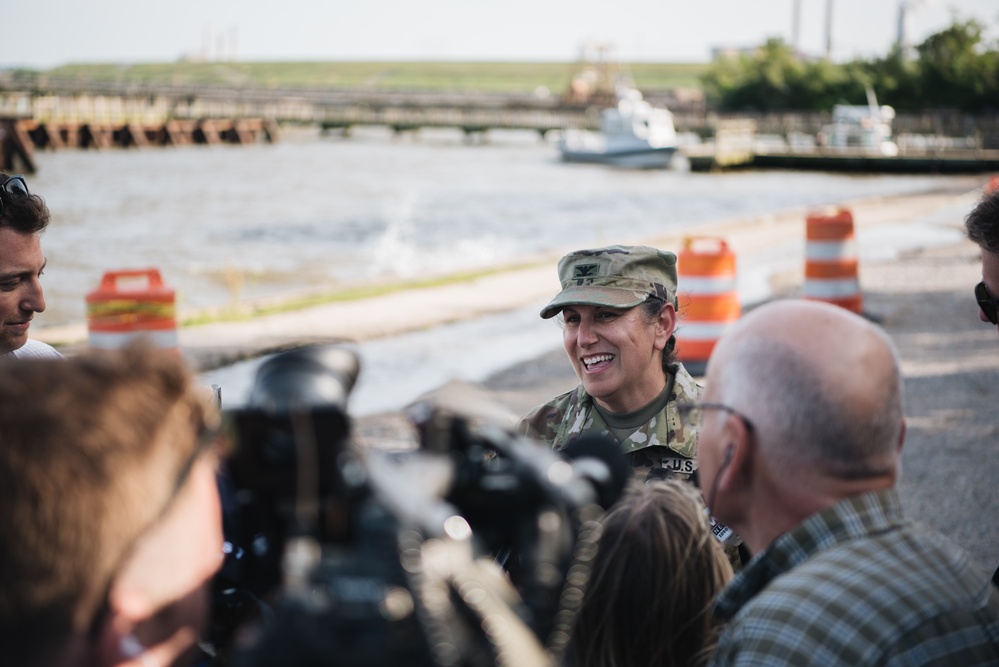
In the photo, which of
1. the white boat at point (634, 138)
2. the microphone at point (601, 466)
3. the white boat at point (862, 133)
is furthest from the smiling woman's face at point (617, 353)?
the white boat at point (634, 138)

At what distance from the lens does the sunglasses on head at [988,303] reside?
3.59 metres

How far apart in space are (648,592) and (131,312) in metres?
6.81

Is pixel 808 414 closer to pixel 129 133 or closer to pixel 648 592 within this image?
pixel 648 592

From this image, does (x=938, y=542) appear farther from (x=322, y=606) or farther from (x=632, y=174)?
(x=632, y=174)

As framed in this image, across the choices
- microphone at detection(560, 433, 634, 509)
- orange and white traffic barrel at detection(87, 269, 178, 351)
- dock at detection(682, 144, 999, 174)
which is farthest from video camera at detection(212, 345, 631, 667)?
dock at detection(682, 144, 999, 174)

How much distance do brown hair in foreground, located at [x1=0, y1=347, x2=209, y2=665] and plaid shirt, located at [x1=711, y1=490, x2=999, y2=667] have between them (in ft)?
3.44

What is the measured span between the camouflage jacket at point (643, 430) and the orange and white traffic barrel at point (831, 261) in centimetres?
793

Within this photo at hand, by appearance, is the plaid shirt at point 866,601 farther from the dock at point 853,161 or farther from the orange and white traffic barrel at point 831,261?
the dock at point 853,161

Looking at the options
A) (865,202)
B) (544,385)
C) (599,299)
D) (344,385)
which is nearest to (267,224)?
(865,202)

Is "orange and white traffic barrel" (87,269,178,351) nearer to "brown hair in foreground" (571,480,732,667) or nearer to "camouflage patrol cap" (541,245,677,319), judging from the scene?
"camouflage patrol cap" (541,245,677,319)

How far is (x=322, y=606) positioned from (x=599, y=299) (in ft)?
9.45

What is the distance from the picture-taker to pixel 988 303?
3613 mm

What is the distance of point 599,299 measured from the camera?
4.06 meters

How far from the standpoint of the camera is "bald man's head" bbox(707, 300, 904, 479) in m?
1.98
